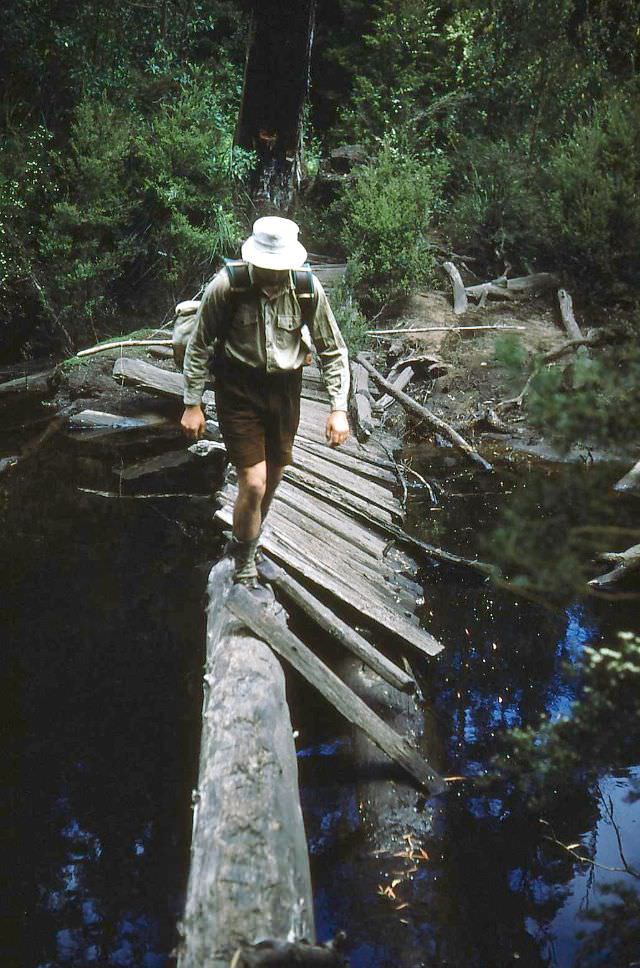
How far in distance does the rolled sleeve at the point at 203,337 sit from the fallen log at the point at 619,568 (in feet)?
11.0

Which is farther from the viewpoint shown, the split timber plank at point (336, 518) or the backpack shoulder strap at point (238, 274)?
the split timber plank at point (336, 518)

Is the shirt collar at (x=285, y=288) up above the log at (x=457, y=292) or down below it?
below

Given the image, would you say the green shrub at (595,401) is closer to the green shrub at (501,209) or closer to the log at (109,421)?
the log at (109,421)

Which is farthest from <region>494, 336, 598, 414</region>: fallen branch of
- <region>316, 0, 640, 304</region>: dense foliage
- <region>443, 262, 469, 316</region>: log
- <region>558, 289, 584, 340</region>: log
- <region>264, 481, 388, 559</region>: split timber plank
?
<region>264, 481, 388, 559</region>: split timber plank

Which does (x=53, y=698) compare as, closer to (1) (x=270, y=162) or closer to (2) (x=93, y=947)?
(2) (x=93, y=947)

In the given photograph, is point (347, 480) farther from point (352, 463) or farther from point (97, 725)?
point (97, 725)

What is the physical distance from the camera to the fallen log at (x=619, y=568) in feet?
19.5

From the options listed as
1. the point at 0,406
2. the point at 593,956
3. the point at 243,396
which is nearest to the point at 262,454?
the point at 243,396

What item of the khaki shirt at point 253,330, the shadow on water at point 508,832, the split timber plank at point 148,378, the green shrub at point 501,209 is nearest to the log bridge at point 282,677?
the shadow on water at point 508,832

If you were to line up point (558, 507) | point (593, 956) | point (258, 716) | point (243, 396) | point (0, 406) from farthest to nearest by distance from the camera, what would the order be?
point (0, 406) → point (243, 396) → point (258, 716) → point (593, 956) → point (558, 507)

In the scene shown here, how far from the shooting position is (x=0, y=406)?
11.1 meters

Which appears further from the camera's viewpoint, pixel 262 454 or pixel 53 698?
pixel 53 698

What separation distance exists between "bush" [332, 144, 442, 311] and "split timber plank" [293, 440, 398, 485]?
181 inches

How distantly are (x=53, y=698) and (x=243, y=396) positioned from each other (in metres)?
2.39
